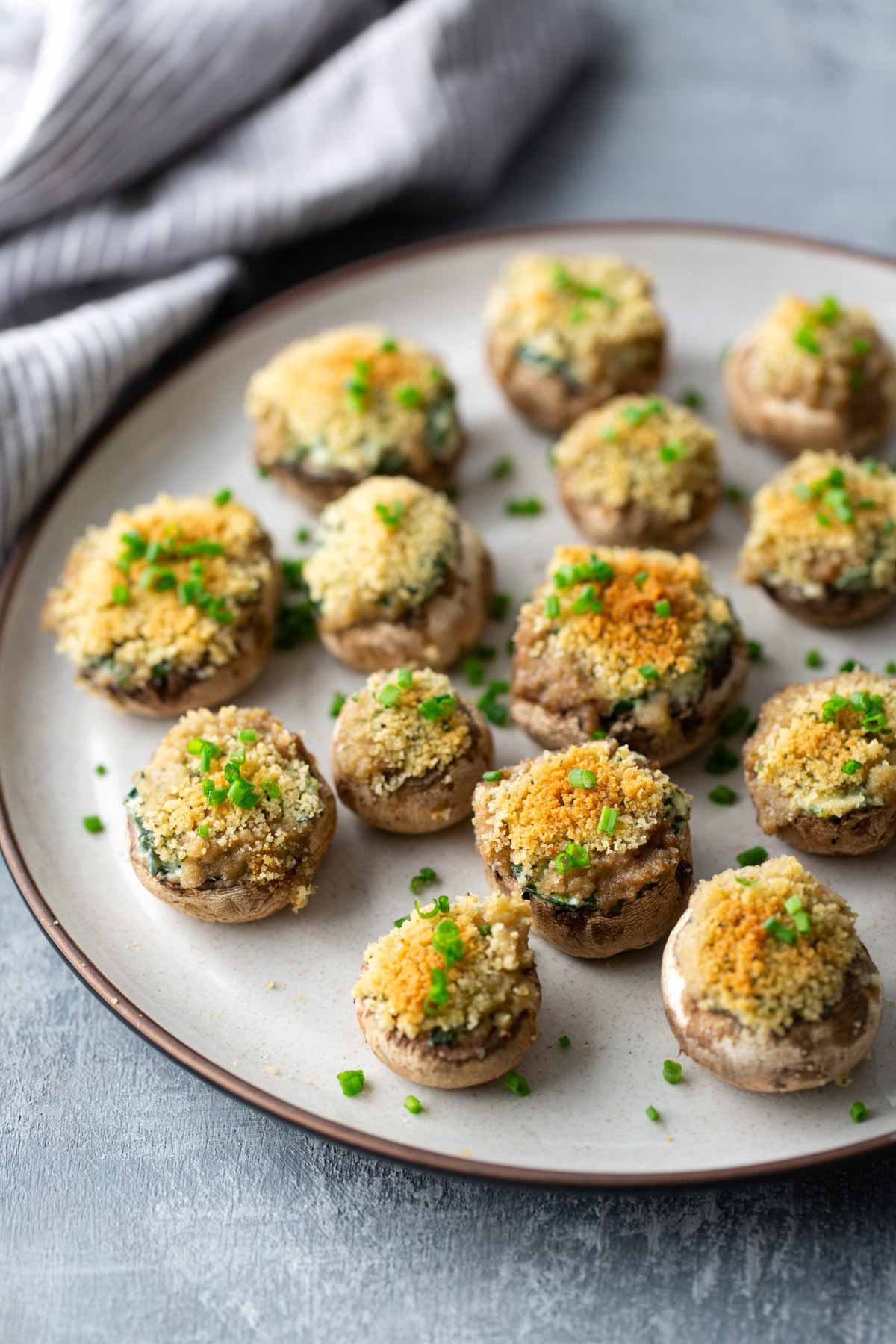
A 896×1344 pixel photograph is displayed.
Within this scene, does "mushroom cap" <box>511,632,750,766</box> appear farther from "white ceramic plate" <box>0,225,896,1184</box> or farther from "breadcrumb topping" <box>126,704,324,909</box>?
"breadcrumb topping" <box>126,704,324,909</box>

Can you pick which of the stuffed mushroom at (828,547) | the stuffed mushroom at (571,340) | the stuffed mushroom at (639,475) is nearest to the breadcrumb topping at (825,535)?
the stuffed mushroom at (828,547)

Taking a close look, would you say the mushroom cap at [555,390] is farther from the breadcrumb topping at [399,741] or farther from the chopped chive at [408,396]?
the breadcrumb topping at [399,741]

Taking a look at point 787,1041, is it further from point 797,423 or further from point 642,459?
point 797,423

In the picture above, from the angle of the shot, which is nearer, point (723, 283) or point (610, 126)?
point (723, 283)

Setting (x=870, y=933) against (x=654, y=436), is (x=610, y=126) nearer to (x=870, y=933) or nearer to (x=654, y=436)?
(x=654, y=436)

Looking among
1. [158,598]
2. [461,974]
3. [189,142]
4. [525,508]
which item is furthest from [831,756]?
[189,142]

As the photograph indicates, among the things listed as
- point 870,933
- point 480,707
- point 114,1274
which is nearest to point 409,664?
point 480,707

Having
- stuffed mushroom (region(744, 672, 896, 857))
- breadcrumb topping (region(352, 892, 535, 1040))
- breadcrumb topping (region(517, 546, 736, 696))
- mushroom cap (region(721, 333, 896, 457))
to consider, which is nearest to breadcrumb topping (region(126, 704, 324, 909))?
breadcrumb topping (region(352, 892, 535, 1040))
